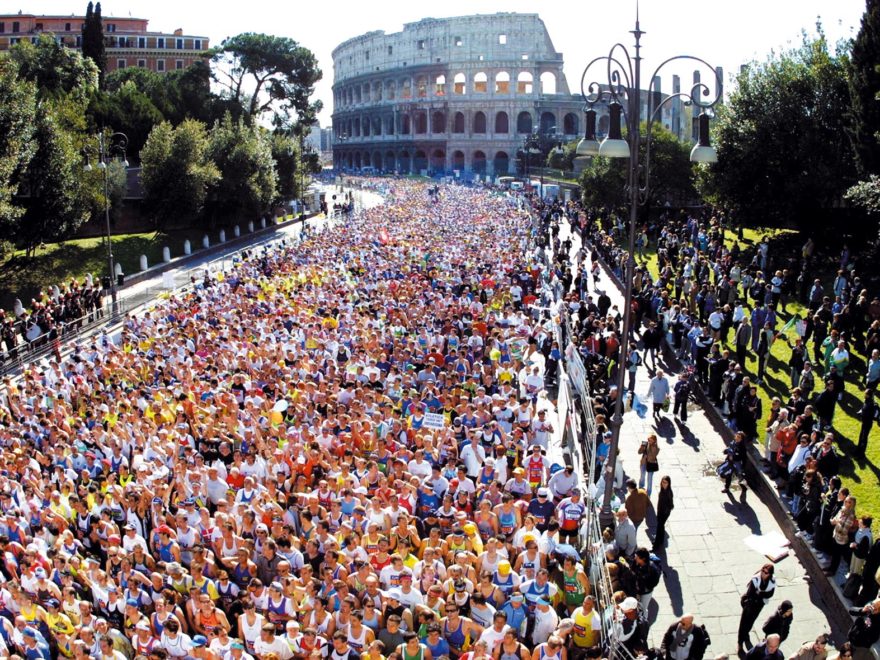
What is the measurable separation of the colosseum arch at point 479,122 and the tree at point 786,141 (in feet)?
268

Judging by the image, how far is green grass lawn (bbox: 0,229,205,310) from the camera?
29875 mm

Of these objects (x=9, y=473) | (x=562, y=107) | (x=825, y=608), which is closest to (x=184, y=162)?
(x=9, y=473)

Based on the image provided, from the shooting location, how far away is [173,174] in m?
38.7

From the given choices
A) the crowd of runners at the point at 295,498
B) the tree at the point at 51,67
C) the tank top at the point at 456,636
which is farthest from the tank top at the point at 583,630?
the tree at the point at 51,67

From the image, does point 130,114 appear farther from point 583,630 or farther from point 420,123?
point 420,123

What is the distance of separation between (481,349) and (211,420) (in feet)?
20.6

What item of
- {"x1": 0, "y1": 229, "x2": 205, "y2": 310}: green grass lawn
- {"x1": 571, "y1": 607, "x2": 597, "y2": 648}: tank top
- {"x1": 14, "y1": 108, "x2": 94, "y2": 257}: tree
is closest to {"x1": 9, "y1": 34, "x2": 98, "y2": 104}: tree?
{"x1": 0, "y1": 229, "x2": 205, "y2": 310}: green grass lawn

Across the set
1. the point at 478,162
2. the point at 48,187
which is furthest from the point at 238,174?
the point at 478,162

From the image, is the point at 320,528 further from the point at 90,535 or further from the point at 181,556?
the point at 90,535

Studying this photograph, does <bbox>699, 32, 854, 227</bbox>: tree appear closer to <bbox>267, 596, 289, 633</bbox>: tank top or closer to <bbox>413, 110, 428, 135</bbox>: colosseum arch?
<bbox>267, 596, 289, 633</bbox>: tank top

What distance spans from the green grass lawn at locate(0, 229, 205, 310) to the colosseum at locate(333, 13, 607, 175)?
2651 inches

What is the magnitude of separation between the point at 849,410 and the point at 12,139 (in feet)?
85.0

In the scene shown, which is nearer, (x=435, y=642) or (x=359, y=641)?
(x=435, y=642)

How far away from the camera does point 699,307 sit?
19.7 meters
